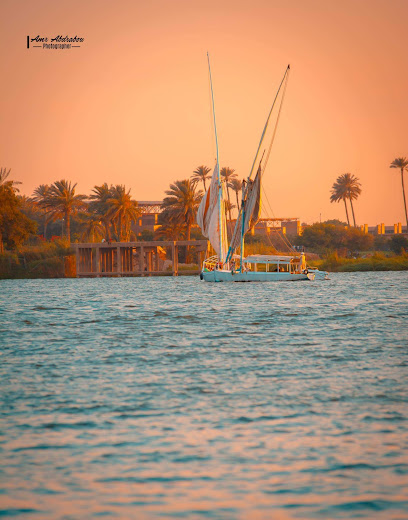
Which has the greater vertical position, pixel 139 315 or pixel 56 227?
pixel 56 227

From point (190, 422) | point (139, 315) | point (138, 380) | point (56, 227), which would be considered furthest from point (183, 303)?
point (56, 227)

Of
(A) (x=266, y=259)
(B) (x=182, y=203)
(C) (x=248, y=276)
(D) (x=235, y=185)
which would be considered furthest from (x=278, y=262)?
(D) (x=235, y=185)

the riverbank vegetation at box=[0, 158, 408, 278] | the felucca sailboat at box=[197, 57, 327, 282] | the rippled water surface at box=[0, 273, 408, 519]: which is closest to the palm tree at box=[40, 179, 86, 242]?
the riverbank vegetation at box=[0, 158, 408, 278]

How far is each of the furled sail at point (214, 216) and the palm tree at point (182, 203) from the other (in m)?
33.9

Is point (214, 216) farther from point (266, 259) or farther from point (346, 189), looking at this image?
point (346, 189)

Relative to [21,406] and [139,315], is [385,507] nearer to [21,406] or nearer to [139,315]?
[21,406]

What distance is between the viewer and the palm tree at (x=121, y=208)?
120062 millimetres

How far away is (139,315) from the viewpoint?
125 ft

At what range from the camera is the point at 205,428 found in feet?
37.7

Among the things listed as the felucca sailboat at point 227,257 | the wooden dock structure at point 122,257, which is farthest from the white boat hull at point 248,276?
the wooden dock structure at point 122,257

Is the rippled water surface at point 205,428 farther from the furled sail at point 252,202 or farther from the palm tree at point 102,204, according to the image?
the palm tree at point 102,204

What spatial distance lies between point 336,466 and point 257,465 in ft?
3.08

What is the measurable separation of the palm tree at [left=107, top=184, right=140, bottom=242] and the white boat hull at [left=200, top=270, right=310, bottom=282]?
3747 cm

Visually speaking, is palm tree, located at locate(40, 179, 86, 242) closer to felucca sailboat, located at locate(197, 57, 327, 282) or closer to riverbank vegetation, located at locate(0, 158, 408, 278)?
riverbank vegetation, located at locate(0, 158, 408, 278)
